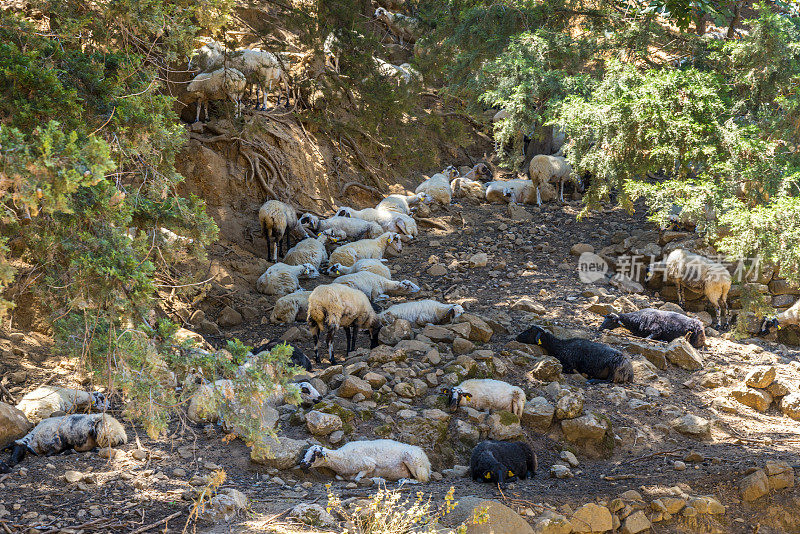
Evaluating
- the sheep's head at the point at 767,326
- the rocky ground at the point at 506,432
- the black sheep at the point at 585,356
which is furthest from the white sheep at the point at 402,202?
the sheep's head at the point at 767,326

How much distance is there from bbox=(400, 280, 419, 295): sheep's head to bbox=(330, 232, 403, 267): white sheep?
156 cm

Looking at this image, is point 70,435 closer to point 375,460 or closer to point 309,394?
point 309,394

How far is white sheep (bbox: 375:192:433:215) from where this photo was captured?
1403 centimetres

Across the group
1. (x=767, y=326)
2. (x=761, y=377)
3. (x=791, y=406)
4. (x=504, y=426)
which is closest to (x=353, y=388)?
(x=504, y=426)

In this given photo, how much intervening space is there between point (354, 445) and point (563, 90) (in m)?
8.92

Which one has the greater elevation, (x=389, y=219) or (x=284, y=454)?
(x=389, y=219)

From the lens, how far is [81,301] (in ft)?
13.5

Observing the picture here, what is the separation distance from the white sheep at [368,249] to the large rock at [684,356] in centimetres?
595

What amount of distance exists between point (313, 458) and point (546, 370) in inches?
132

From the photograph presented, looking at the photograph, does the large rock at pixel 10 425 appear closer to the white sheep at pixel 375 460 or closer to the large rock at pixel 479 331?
the white sheep at pixel 375 460

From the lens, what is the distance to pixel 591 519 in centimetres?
476

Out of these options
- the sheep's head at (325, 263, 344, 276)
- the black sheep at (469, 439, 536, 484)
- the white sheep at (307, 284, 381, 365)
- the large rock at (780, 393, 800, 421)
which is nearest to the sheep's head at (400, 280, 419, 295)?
the sheep's head at (325, 263, 344, 276)

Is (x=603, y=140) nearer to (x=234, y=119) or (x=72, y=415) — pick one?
(x=234, y=119)

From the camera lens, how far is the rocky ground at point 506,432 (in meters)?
4.65
